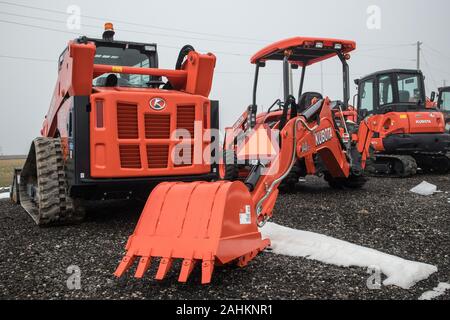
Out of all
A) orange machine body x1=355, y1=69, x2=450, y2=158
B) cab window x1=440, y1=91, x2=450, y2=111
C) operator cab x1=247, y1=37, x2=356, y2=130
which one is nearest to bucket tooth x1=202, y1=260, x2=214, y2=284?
operator cab x1=247, y1=37, x2=356, y2=130

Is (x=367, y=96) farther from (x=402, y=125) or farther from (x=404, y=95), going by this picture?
(x=402, y=125)

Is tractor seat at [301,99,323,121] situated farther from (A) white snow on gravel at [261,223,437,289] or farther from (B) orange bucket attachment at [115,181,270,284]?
(B) orange bucket attachment at [115,181,270,284]

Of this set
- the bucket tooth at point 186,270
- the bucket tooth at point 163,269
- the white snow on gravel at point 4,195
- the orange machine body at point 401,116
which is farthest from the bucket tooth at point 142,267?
the orange machine body at point 401,116

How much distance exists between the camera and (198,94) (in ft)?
18.0

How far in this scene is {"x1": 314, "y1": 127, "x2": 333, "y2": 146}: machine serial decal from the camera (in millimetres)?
5914

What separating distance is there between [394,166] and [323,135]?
492cm

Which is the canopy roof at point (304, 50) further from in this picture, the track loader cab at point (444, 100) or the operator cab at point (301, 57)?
the track loader cab at point (444, 100)

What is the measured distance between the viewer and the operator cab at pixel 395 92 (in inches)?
412

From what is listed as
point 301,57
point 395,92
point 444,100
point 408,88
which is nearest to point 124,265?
point 301,57

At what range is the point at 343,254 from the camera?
3631 mm

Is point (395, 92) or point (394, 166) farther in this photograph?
point (395, 92)

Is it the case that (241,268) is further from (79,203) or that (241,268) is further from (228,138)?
(228,138)

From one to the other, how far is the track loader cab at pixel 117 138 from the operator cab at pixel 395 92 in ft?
21.1
